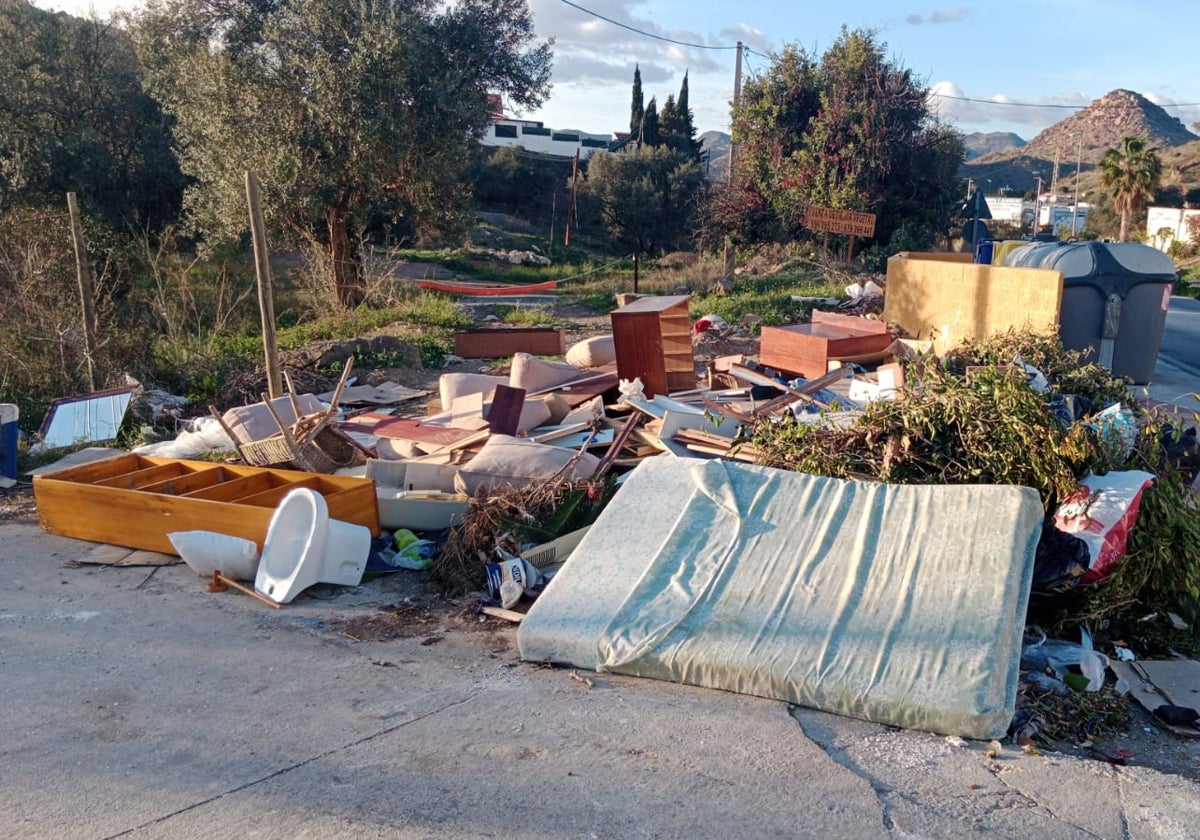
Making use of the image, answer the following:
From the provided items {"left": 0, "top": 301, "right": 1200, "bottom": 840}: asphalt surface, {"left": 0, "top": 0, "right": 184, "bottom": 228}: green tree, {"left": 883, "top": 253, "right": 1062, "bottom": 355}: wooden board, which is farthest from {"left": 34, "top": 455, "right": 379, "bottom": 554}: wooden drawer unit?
{"left": 0, "top": 0, "right": 184, "bottom": 228}: green tree

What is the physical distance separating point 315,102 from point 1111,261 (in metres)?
11.3

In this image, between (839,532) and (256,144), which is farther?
(256,144)

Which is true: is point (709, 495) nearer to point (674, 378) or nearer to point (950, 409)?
point (950, 409)

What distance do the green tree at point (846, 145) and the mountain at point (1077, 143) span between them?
6135 cm

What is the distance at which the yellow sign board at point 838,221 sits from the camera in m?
18.3

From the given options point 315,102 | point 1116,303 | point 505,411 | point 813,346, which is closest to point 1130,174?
point 1116,303

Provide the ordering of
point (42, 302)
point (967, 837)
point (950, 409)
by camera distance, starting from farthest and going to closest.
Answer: point (42, 302) < point (950, 409) < point (967, 837)

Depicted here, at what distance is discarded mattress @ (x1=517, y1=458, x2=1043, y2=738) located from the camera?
3.66m

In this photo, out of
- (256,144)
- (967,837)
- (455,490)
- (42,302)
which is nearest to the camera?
(967,837)

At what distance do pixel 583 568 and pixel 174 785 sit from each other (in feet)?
6.42

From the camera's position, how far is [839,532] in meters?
4.41

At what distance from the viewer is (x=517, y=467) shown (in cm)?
620

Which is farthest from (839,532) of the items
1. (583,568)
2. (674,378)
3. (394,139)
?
(394,139)

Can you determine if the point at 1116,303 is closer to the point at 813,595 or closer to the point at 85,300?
the point at 813,595
